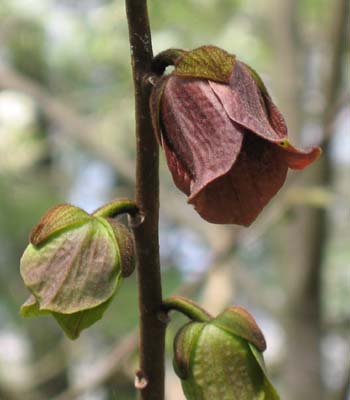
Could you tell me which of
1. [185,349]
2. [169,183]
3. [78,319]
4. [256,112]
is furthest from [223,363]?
[169,183]

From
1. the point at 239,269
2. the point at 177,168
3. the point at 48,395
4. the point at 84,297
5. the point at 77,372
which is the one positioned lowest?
the point at 77,372

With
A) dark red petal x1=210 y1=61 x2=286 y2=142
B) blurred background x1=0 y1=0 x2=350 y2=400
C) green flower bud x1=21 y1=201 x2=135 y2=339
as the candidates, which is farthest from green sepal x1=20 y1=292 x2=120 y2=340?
blurred background x1=0 y1=0 x2=350 y2=400

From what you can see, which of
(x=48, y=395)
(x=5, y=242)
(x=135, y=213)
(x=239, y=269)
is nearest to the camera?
(x=135, y=213)

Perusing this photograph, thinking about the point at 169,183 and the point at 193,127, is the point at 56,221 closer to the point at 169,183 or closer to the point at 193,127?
the point at 193,127

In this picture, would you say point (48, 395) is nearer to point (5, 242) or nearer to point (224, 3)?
point (5, 242)

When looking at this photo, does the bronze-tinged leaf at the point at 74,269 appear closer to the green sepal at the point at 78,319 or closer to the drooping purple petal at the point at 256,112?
the green sepal at the point at 78,319

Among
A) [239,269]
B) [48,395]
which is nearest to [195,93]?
[239,269]
